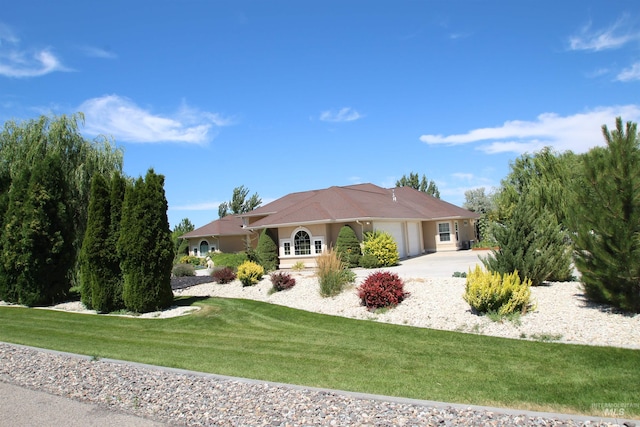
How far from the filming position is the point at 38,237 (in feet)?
50.7

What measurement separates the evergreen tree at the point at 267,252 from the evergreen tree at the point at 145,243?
10232 mm

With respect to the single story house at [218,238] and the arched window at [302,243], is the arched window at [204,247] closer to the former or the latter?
the single story house at [218,238]

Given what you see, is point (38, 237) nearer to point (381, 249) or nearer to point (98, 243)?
point (98, 243)

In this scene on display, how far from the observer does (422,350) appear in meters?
7.94

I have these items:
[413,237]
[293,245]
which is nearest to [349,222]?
[293,245]

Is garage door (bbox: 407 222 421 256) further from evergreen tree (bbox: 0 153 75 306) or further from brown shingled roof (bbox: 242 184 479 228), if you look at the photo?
evergreen tree (bbox: 0 153 75 306)

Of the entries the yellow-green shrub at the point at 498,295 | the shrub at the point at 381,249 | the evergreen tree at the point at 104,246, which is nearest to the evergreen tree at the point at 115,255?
the evergreen tree at the point at 104,246

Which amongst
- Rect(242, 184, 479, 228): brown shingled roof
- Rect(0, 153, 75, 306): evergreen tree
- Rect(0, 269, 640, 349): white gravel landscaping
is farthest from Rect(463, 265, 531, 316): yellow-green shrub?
Rect(0, 153, 75, 306): evergreen tree

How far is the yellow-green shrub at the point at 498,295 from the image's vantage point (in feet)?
30.9

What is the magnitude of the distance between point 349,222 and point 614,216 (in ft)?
51.6

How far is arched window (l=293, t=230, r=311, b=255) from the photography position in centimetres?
2412
